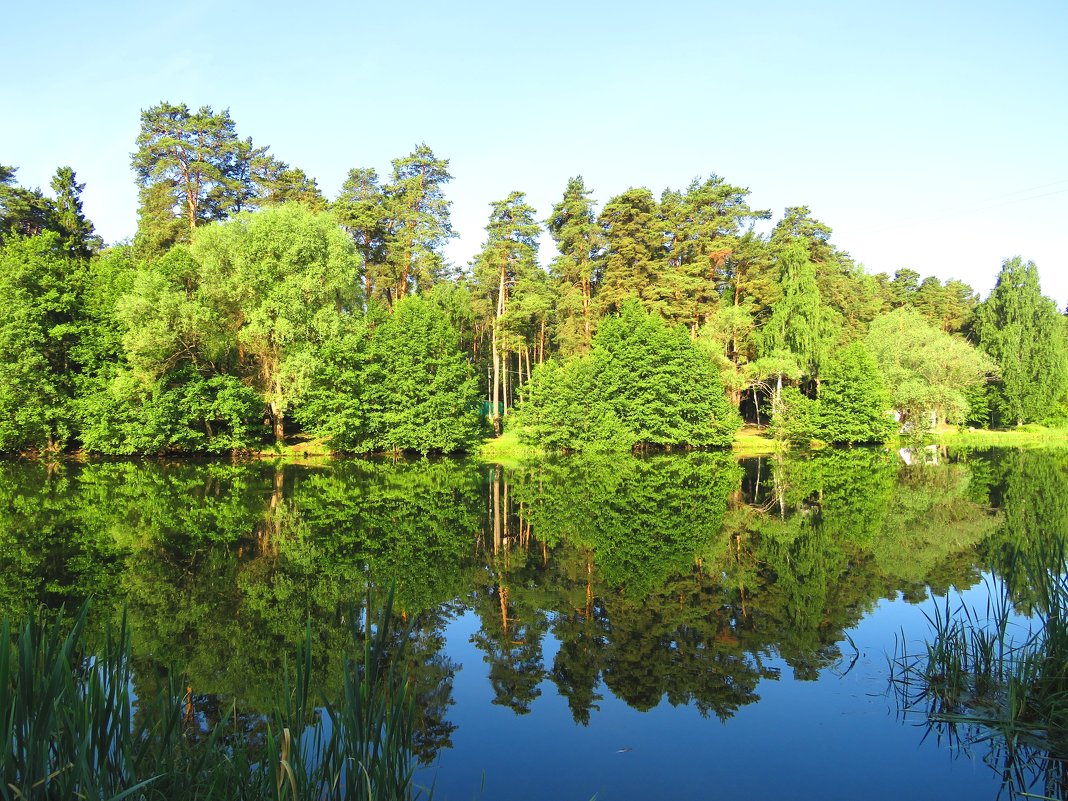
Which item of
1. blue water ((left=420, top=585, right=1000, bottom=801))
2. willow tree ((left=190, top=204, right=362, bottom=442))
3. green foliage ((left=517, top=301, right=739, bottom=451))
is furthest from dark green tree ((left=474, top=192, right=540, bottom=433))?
blue water ((left=420, top=585, right=1000, bottom=801))

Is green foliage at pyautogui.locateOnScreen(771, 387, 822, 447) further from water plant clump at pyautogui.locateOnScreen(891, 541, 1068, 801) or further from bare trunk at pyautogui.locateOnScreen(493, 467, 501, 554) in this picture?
water plant clump at pyautogui.locateOnScreen(891, 541, 1068, 801)

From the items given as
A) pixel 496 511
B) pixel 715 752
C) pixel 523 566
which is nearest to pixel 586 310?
pixel 496 511

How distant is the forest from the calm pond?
1016 centimetres

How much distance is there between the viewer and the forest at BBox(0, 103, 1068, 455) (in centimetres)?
2955

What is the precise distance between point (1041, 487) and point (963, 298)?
A: 2184 inches

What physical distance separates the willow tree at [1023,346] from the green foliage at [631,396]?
2431 centimetres

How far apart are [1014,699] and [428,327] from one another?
3117 centimetres

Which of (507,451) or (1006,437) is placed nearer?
(507,451)

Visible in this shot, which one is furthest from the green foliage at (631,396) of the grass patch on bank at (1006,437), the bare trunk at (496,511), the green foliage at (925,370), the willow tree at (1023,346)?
the willow tree at (1023,346)

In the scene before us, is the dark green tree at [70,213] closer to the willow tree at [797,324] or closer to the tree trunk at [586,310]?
the tree trunk at [586,310]

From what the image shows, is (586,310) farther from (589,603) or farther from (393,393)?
(589,603)

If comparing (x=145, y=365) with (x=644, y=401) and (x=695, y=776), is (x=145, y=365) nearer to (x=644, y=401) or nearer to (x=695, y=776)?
(x=644, y=401)

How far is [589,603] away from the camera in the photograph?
32.1 ft

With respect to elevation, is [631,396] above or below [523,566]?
above
